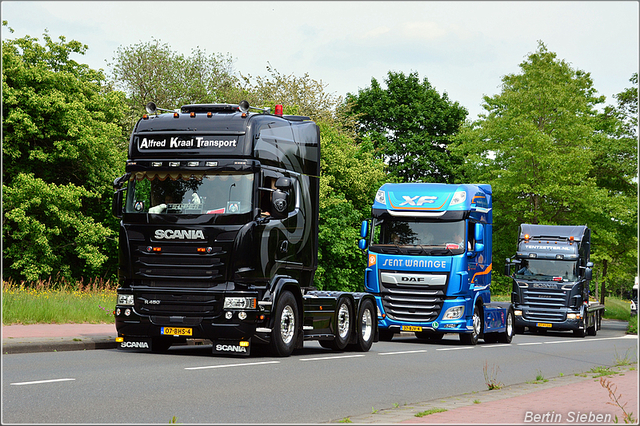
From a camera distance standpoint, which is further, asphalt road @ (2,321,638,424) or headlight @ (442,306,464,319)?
headlight @ (442,306,464,319)

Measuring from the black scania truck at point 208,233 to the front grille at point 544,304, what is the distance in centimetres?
1747

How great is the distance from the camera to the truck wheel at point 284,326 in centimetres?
1354

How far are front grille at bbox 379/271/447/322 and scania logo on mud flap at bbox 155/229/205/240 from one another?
7.89 metres

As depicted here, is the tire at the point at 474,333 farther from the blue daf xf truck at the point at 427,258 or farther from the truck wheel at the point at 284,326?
the truck wheel at the point at 284,326

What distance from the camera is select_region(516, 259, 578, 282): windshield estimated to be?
2950 cm

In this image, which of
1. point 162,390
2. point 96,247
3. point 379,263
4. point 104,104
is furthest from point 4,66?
point 162,390

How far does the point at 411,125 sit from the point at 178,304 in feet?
140

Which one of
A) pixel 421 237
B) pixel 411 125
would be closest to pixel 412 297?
pixel 421 237

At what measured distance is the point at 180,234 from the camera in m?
13.1

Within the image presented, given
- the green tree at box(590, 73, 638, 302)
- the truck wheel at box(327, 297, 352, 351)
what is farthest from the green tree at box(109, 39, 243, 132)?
the truck wheel at box(327, 297, 352, 351)

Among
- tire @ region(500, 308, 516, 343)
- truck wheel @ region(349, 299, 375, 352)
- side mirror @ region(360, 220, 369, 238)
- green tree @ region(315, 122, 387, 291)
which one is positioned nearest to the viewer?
truck wheel @ region(349, 299, 375, 352)

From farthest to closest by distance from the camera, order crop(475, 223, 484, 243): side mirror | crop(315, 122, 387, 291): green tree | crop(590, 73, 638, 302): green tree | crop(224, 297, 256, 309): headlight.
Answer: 1. crop(590, 73, 638, 302): green tree
2. crop(315, 122, 387, 291): green tree
3. crop(475, 223, 484, 243): side mirror
4. crop(224, 297, 256, 309): headlight

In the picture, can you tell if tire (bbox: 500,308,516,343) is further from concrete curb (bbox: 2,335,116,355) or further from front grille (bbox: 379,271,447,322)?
concrete curb (bbox: 2,335,116,355)

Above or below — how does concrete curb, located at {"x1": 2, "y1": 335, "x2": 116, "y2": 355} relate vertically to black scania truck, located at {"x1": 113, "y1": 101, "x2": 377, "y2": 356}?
below
